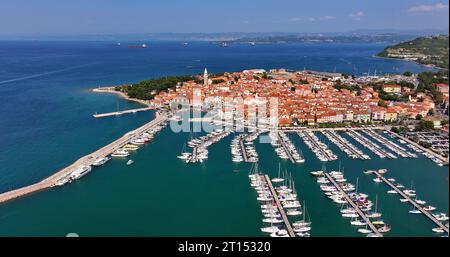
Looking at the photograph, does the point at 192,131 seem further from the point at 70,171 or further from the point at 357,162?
the point at 357,162

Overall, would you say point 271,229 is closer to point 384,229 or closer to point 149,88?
point 384,229

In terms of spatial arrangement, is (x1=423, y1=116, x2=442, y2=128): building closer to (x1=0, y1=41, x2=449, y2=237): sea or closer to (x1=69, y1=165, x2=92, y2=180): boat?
(x1=0, y1=41, x2=449, y2=237): sea

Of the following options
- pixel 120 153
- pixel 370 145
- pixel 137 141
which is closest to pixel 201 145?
pixel 137 141

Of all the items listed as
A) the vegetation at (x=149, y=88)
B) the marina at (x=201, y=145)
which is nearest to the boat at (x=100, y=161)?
the marina at (x=201, y=145)

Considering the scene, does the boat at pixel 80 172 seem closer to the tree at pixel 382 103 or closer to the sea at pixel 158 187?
the sea at pixel 158 187

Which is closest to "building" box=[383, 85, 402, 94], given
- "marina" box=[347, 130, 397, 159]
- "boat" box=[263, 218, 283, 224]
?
"marina" box=[347, 130, 397, 159]

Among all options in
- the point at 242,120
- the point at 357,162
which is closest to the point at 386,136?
the point at 357,162
